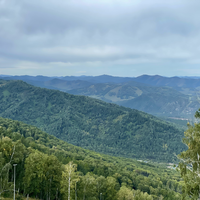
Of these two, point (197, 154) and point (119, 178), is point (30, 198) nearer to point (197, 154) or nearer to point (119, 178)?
point (197, 154)

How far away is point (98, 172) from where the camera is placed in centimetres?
11806

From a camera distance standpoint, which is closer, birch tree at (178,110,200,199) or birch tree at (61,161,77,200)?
birch tree at (178,110,200,199)

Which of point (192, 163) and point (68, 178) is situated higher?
point (192, 163)

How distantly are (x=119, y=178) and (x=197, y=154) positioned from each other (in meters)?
105

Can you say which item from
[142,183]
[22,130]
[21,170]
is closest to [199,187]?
[21,170]

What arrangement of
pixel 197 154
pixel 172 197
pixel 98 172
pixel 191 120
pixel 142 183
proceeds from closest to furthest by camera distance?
pixel 197 154, pixel 191 120, pixel 172 197, pixel 98 172, pixel 142 183

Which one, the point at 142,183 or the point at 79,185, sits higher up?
the point at 79,185

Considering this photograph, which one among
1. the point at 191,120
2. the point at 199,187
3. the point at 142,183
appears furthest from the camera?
the point at 142,183

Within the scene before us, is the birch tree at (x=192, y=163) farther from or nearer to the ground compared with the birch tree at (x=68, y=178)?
farther from the ground

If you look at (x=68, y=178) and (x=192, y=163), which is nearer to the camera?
(x=192, y=163)

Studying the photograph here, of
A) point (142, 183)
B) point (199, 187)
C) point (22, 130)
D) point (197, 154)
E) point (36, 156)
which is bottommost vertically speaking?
point (142, 183)

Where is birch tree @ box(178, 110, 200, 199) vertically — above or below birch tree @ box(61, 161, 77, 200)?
above

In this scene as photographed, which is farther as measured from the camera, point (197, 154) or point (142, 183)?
point (142, 183)

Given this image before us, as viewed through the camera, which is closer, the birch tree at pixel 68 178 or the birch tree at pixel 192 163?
the birch tree at pixel 192 163
